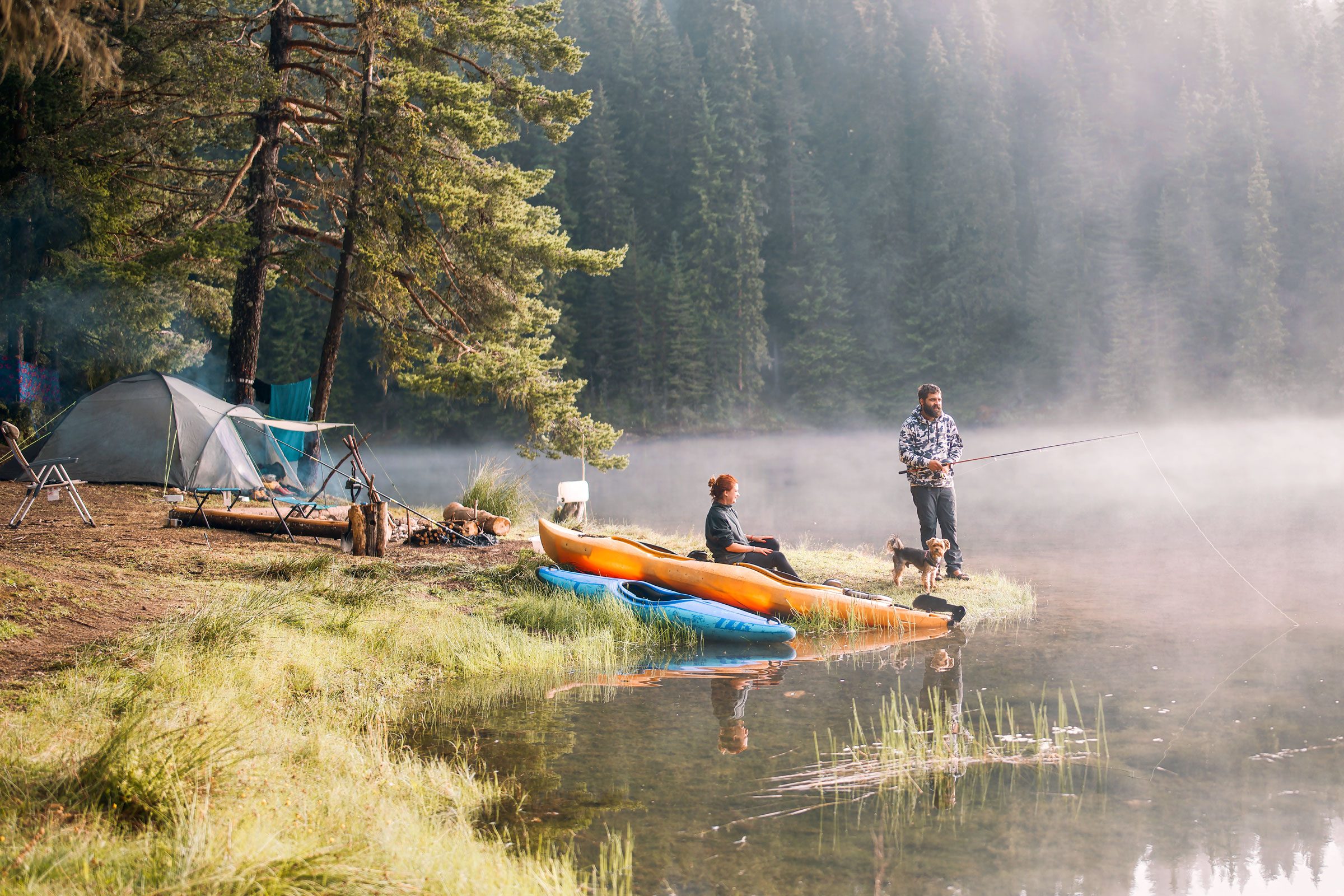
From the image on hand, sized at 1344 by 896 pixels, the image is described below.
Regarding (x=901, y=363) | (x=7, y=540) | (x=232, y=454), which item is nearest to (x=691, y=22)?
(x=901, y=363)

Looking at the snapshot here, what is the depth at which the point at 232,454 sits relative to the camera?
12148 mm

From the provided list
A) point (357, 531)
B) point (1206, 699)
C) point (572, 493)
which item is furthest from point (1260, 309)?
point (357, 531)

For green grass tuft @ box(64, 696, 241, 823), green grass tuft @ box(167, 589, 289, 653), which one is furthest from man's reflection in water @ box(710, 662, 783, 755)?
green grass tuft @ box(167, 589, 289, 653)

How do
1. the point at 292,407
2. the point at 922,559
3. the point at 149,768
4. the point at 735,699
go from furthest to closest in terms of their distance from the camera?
the point at 292,407
the point at 922,559
the point at 735,699
the point at 149,768

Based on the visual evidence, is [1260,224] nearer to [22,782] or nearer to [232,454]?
[232,454]

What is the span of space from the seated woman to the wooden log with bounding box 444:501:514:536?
12.7 ft

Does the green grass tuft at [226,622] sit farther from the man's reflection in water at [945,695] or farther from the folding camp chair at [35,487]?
the man's reflection in water at [945,695]

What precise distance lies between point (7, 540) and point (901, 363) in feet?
120

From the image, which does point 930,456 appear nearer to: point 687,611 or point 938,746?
point 687,611

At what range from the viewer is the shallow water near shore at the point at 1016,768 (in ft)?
11.2

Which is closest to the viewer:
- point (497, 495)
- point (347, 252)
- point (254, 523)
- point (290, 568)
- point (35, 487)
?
point (290, 568)

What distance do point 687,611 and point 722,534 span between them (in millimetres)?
1023

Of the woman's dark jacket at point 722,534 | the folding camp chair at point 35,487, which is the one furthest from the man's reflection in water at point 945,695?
the folding camp chair at point 35,487

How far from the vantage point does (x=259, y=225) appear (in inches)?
534
